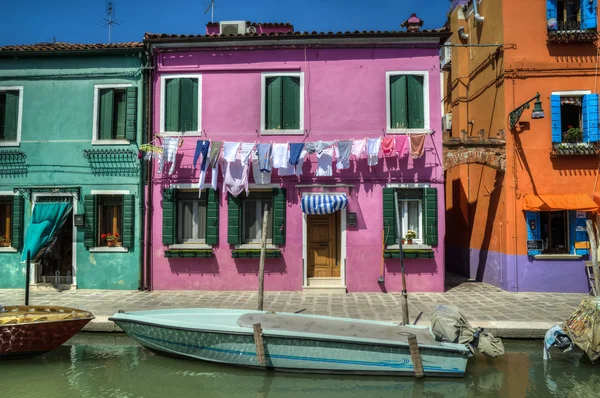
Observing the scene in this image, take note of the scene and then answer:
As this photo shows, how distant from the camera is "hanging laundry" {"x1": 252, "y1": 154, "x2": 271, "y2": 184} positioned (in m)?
11.8

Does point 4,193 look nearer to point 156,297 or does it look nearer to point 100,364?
point 156,297

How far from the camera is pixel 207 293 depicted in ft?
38.4

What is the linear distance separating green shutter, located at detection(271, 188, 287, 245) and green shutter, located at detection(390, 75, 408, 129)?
359cm

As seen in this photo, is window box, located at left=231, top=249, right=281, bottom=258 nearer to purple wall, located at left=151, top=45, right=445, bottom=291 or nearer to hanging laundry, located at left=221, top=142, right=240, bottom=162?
purple wall, located at left=151, top=45, right=445, bottom=291

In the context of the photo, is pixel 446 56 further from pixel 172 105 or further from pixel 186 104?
pixel 172 105

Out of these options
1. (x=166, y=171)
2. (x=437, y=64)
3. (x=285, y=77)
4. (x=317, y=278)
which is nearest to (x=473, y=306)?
(x=317, y=278)

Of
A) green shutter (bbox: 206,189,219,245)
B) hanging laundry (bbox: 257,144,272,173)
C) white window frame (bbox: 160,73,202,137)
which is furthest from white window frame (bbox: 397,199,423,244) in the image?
white window frame (bbox: 160,73,202,137)

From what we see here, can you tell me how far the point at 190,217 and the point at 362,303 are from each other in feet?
17.6

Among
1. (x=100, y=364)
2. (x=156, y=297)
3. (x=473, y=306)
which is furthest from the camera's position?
(x=156, y=297)

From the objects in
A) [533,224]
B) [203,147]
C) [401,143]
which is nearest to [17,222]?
[203,147]

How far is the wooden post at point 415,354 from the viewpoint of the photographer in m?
6.78

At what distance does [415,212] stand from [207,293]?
608cm

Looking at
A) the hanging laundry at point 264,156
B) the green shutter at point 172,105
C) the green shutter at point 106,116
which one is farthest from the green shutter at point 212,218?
the green shutter at point 106,116

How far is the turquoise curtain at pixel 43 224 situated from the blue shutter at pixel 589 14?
14.9 metres
